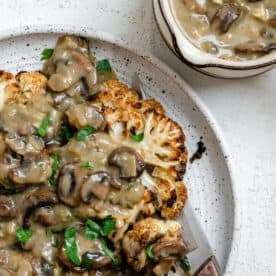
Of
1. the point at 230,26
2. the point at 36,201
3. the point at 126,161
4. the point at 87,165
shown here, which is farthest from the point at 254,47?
the point at 36,201

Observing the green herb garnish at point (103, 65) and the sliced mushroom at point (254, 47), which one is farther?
the green herb garnish at point (103, 65)

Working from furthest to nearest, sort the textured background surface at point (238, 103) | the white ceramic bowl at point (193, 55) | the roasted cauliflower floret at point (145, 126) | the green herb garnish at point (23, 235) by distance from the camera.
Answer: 1. the textured background surface at point (238, 103)
2. the roasted cauliflower floret at point (145, 126)
3. the green herb garnish at point (23, 235)
4. the white ceramic bowl at point (193, 55)

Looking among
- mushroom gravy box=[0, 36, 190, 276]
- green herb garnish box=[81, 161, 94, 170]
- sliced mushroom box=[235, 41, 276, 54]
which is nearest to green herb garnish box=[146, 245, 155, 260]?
mushroom gravy box=[0, 36, 190, 276]

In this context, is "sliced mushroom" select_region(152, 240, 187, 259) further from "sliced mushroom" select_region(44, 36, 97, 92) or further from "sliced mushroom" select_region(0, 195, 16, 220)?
"sliced mushroom" select_region(44, 36, 97, 92)

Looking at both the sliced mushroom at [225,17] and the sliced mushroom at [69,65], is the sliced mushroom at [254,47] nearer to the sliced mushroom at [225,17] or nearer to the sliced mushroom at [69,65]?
the sliced mushroom at [225,17]

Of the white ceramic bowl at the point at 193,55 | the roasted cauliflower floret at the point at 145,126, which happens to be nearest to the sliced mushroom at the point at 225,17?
the white ceramic bowl at the point at 193,55

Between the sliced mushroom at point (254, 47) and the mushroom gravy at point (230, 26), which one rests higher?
the mushroom gravy at point (230, 26)

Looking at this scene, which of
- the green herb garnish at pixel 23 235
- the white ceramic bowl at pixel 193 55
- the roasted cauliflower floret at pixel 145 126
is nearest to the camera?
the white ceramic bowl at pixel 193 55

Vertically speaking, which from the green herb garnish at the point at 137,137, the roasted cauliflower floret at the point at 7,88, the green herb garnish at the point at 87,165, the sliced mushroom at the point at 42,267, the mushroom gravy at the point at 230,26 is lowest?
the sliced mushroom at the point at 42,267
